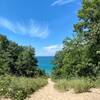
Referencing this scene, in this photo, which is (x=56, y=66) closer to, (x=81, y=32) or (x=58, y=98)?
(x=81, y=32)

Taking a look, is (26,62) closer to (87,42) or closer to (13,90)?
(87,42)

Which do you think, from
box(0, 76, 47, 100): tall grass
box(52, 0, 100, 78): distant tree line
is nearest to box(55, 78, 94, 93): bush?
box(0, 76, 47, 100): tall grass

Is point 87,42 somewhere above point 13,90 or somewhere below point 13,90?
above

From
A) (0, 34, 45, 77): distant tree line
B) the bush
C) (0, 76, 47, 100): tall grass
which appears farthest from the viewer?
(0, 34, 45, 77): distant tree line

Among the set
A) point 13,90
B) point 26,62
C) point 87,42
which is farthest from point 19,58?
point 13,90

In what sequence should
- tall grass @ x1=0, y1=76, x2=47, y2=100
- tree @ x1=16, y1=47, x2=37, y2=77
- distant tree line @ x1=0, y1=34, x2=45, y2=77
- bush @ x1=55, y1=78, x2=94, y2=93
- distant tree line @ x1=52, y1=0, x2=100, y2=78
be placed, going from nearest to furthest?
1. tall grass @ x1=0, y1=76, x2=47, y2=100
2. bush @ x1=55, y1=78, x2=94, y2=93
3. distant tree line @ x1=52, y1=0, x2=100, y2=78
4. distant tree line @ x1=0, y1=34, x2=45, y2=77
5. tree @ x1=16, y1=47, x2=37, y2=77

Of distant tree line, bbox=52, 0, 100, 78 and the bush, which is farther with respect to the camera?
distant tree line, bbox=52, 0, 100, 78

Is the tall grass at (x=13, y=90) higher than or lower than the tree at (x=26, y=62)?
lower

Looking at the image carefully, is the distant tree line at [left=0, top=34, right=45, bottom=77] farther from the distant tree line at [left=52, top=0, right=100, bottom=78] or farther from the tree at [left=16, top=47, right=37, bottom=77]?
the distant tree line at [left=52, top=0, right=100, bottom=78]

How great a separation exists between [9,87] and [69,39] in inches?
804

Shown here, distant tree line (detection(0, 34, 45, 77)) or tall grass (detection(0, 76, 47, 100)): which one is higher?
distant tree line (detection(0, 34, 45, 77))

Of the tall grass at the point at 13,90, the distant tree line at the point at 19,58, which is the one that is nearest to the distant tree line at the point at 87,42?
the tall grass at the point at 13,90

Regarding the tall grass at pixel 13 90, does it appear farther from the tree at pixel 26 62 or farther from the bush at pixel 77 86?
the tree at pixel 26 62

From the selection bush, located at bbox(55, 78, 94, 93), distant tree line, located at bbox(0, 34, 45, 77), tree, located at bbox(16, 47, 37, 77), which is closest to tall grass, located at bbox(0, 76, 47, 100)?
bush, located at bbox(55, 78, 94, 93)
